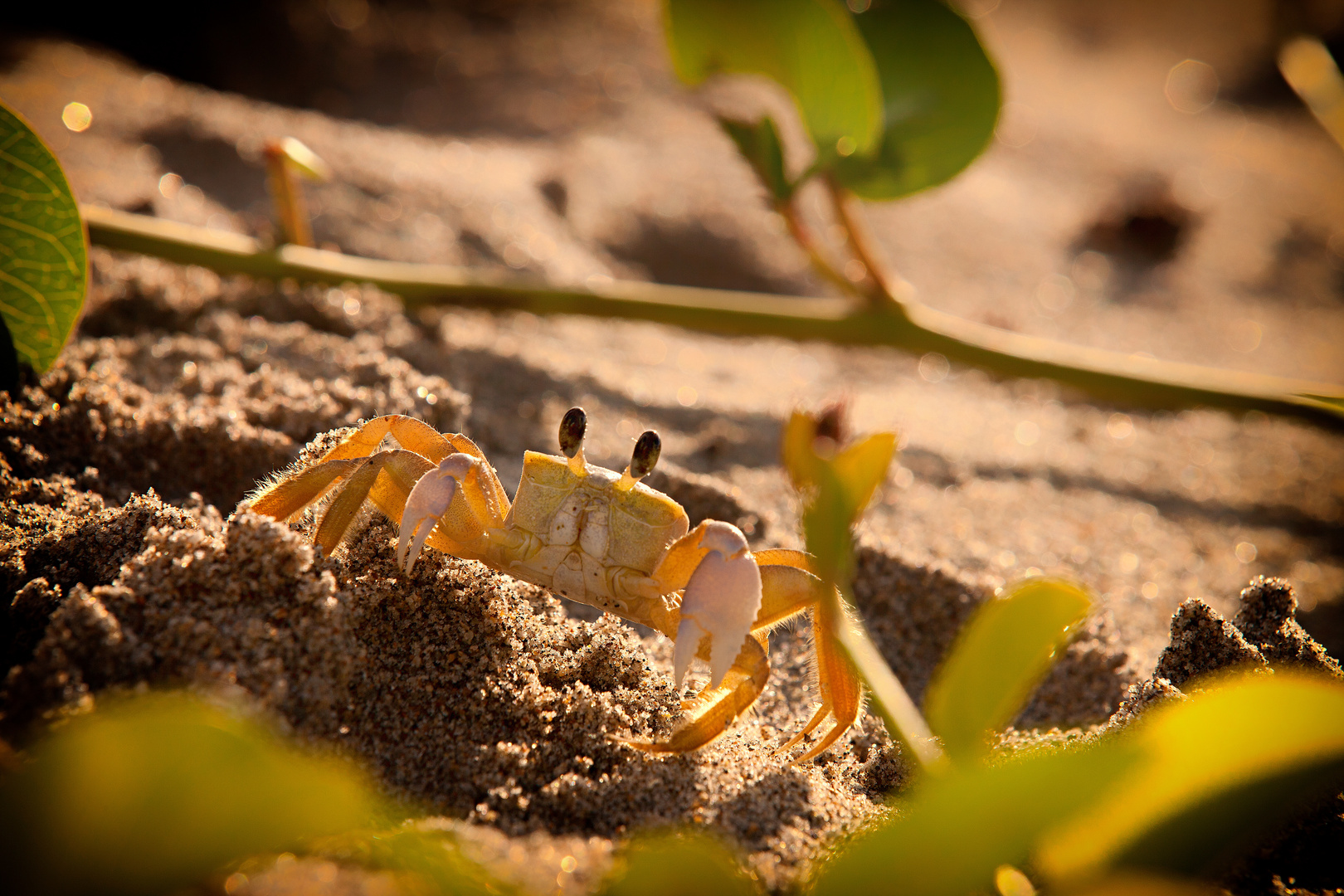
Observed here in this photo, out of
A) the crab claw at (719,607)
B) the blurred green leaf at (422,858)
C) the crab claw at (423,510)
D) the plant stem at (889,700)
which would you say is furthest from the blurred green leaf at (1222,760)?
the crab claw at (423,510)

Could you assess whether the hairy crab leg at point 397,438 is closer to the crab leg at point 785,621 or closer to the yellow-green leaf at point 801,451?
the crab leg at point 785,621

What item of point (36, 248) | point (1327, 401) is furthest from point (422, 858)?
point (1327, 401)

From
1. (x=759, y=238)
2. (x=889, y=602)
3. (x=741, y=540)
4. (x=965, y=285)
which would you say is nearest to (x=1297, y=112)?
(x=965, y=285)

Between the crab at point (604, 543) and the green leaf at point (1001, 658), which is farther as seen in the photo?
the crab at point (604, 543)

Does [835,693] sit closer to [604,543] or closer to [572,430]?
[604,543]

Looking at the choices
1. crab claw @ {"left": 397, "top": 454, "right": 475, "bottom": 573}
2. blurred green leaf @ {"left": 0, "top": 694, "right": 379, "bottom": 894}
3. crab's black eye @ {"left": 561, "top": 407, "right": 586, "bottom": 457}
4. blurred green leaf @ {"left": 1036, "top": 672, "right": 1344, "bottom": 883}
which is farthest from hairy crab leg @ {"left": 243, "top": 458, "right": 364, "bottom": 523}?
blurred green leaf @ {"left": 1036, "top": 672, "right": 1344, "bottom": 883}

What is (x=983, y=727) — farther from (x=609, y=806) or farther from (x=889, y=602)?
(x=889, y=602)
